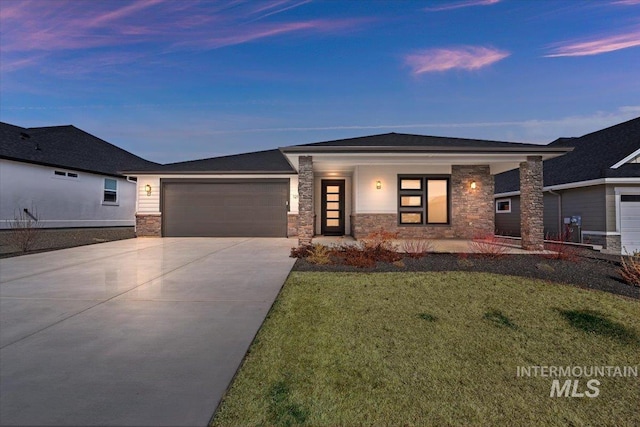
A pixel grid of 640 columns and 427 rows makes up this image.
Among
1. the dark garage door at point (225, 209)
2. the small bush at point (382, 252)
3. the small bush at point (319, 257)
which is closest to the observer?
the small bush at point (319, 257)

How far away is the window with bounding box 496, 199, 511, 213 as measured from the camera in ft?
54.2

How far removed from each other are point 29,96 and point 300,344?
962 inches

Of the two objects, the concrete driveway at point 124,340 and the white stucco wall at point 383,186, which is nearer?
the concrete driveway at point 124,340

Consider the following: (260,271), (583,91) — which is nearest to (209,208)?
(260,271)

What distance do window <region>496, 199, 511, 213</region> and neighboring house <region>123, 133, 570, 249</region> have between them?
17.6ft

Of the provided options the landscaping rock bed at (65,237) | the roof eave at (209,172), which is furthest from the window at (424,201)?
the landscaping rock bed at (65,237)

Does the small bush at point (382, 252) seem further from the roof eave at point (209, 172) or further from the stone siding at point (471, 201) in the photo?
the roof eave at point (209, 172)

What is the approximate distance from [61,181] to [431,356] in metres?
18.6

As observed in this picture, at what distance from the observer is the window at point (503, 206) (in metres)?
16.5

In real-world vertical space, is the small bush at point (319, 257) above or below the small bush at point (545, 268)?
above

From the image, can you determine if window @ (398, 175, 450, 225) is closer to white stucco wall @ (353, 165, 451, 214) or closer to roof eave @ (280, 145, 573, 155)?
white stucco wall @ (353, 165, 451, 214)

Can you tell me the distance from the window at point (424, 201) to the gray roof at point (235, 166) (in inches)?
203

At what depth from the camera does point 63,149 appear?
52.4 ft

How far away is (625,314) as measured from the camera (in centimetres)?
420
